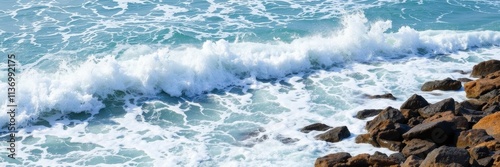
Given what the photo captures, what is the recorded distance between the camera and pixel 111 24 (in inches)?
911

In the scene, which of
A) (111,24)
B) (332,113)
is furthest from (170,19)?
(332,113)

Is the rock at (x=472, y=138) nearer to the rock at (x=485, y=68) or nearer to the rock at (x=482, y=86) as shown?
the rock at (x=482, y=86)

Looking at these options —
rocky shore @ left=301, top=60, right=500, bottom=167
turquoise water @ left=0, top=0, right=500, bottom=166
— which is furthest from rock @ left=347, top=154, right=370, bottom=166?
turquoise water @ left=0, top=0, right=500, bottom=166

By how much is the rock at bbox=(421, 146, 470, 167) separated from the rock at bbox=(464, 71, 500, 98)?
201 inches

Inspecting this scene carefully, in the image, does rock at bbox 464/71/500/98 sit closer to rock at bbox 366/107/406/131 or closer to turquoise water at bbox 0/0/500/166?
turquoise water at bbox 0/0/500/166

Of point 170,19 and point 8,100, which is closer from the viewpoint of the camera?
point 8,100

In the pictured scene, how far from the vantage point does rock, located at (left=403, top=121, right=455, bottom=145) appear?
12.6 m

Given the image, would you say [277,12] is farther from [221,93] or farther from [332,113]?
[332,113]

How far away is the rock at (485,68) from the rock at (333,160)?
6817 millimetres

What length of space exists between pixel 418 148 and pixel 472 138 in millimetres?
998

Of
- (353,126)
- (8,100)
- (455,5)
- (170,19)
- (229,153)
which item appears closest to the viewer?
(229,153)

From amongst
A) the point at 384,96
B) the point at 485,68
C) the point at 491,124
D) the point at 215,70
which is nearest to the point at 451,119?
the point at 491,124

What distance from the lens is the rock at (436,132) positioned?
12625 mm

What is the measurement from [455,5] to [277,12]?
21.6ft
